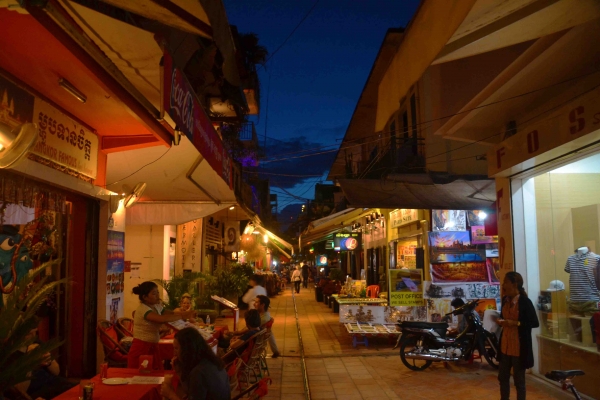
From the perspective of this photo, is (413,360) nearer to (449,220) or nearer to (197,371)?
(449,220)

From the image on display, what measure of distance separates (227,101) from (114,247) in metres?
6.43

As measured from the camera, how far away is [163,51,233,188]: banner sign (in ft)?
16.8

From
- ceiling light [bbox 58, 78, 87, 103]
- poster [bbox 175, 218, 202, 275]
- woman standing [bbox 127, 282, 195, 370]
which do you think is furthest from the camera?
poster [bbox 175, 218, 202, 275]

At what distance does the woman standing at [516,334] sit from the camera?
19.9 ft

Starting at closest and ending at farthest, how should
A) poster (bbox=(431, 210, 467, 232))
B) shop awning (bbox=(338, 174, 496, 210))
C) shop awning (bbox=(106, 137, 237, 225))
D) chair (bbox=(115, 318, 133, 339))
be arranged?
1. chair (bbox=(115, 318, 133, 339))
2. shop awning (bbox=(106, 137, 237, 225))
3. shop awning (bbox=(338, 174, 496, 210))
4. poster (bbox=(431, 210, 467, 232))

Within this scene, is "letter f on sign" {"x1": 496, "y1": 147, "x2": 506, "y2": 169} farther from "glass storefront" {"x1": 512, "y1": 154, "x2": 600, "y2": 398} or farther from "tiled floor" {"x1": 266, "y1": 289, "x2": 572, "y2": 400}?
"tiled floor" {"x1": 266, "y1": 289, "x2": 572, "y2": 400}

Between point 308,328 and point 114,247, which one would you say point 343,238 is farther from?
point 114,247

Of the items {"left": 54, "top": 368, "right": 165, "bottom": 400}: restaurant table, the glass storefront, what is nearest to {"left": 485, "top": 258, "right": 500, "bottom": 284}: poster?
the glass storefront

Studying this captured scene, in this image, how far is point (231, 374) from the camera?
18.5 feet

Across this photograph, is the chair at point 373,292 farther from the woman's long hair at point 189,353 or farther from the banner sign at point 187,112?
the woman's long hair at point 189,353

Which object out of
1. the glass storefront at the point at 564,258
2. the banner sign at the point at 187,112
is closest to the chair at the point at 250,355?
the banner sign at the point at 187,112

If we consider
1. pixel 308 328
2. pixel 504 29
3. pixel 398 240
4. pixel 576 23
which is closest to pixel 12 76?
pixel 504 29

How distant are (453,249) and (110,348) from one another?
7.98 meters

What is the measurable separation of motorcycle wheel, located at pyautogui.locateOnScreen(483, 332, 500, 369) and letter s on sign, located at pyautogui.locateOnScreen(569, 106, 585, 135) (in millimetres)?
4236
